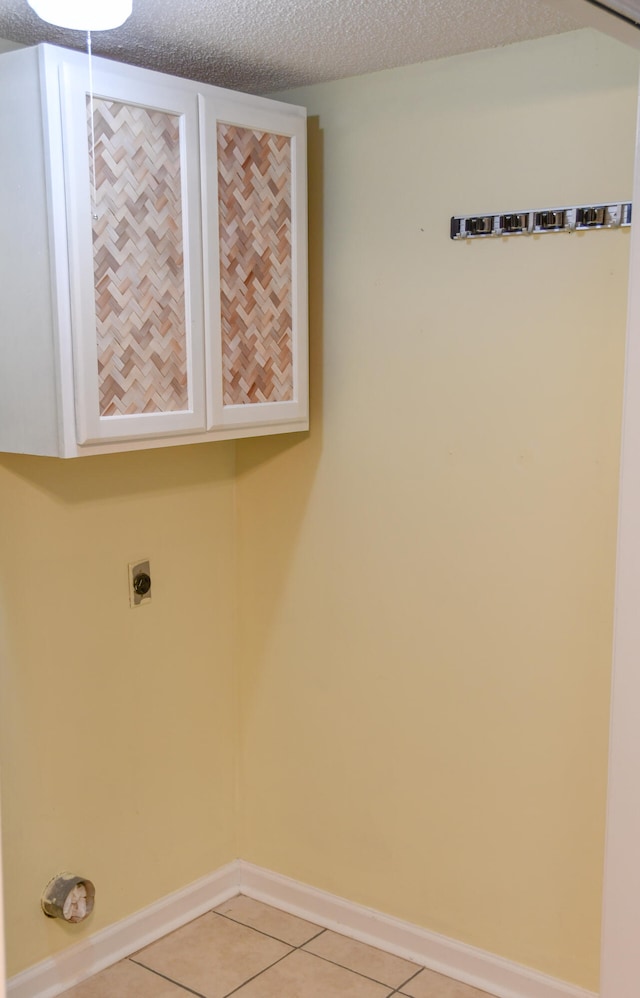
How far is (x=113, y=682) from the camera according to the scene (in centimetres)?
261

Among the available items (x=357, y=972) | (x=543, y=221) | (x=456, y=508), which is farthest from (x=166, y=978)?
(x=543, y=221)

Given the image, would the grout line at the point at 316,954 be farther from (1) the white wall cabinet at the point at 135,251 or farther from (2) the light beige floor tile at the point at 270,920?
(1) the white wall cabinet at the point at 135,251

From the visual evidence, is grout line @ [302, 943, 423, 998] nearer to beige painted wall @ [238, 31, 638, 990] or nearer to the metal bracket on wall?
beige painted wall @ [238, 31, 638, 990]

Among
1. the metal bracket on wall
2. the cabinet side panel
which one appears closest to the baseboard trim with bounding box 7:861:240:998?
the cabinet side panel

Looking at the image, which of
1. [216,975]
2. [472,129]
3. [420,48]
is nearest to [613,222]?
[472,129]

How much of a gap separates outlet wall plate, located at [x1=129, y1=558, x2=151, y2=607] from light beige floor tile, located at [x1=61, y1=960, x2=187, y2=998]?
0.94 meters

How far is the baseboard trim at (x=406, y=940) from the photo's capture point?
246 cm

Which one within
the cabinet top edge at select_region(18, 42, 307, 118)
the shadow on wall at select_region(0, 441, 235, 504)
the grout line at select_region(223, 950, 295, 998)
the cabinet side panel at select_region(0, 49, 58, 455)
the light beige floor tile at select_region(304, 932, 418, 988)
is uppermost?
the cabinet top edge at select_region(18, 42, 307, 118)

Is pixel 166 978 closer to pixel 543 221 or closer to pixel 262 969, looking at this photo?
pixel 262 969

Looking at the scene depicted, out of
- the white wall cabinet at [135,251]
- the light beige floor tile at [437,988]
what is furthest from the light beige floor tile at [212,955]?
the white wall cabinet at [135,251]

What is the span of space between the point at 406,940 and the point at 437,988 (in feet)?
0.55

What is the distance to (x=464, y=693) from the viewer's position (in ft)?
8.21

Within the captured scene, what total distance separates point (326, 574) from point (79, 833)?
913 mm

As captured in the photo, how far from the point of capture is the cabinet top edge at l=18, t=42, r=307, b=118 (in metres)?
1.91
